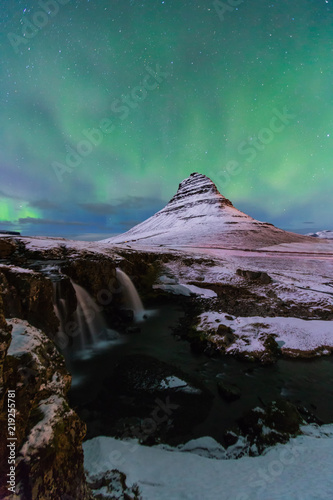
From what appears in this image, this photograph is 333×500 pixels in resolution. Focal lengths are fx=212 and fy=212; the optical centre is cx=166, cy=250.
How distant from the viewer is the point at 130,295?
69.5ft

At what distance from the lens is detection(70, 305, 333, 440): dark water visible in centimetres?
894

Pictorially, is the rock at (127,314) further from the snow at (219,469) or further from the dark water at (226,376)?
the snow at (219,469)

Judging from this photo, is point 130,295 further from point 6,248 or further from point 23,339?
point 23,339

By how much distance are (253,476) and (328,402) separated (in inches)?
242

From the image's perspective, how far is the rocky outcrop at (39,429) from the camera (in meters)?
3.28

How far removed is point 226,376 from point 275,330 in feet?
19.3

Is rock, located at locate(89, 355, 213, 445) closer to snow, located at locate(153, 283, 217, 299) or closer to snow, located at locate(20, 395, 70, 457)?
snow, located at locate(20, 395, 70, 457)

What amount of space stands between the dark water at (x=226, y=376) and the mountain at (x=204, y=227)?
64923 mm

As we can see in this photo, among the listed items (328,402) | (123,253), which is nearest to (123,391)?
(328,402)

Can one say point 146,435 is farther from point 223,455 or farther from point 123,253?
point 123,253

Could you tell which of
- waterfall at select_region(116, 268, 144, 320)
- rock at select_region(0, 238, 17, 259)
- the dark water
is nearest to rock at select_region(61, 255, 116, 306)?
waterfall at select_region(116, 268, 144, 320)

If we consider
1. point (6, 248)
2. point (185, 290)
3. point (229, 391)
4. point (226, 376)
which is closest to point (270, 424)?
point (229, 391)

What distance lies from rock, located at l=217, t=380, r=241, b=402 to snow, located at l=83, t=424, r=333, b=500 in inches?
92.6

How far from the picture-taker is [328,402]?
9.34m
